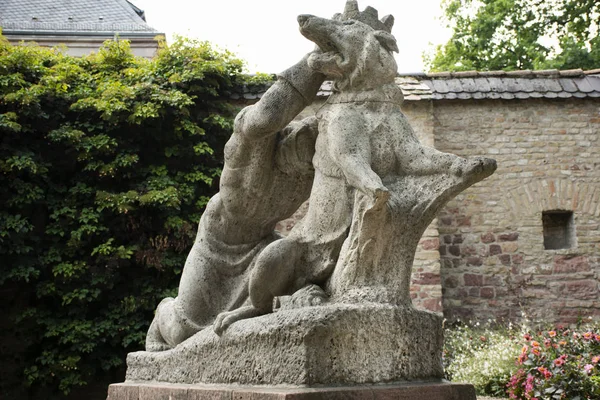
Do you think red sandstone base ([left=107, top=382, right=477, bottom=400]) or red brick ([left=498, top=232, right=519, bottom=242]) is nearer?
red sandstone base ([left=107, top=382, right=477, bottom=400])

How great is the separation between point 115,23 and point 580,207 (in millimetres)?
9903

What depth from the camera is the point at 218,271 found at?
368cm

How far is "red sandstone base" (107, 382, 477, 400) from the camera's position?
259 centimetres

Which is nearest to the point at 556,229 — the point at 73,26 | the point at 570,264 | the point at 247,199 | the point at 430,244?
the point at 570,264

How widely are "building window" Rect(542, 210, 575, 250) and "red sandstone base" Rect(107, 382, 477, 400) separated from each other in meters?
8.56

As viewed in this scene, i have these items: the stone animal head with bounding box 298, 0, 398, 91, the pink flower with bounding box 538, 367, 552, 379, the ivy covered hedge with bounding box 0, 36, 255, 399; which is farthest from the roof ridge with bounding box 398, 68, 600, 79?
the stone animal head with bounding box 298, 0, 398, 91

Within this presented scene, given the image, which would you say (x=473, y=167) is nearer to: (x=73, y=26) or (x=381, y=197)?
(x=381, y=197)

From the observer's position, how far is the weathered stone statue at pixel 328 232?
9.20ft

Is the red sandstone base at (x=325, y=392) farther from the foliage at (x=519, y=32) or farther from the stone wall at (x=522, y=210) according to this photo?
the foliage at (x=519, y=32)

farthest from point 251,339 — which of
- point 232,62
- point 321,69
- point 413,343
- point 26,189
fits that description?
point 232,62

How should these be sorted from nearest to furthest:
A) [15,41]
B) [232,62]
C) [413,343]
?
[413,343] < [232,62] < [15,41]

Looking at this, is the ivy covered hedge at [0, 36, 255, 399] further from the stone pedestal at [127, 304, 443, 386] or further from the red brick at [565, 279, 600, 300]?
the stone pedestal at [127, 304, 443, 386]

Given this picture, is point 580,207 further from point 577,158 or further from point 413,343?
point 413,343

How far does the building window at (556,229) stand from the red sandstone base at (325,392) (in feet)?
28.1
